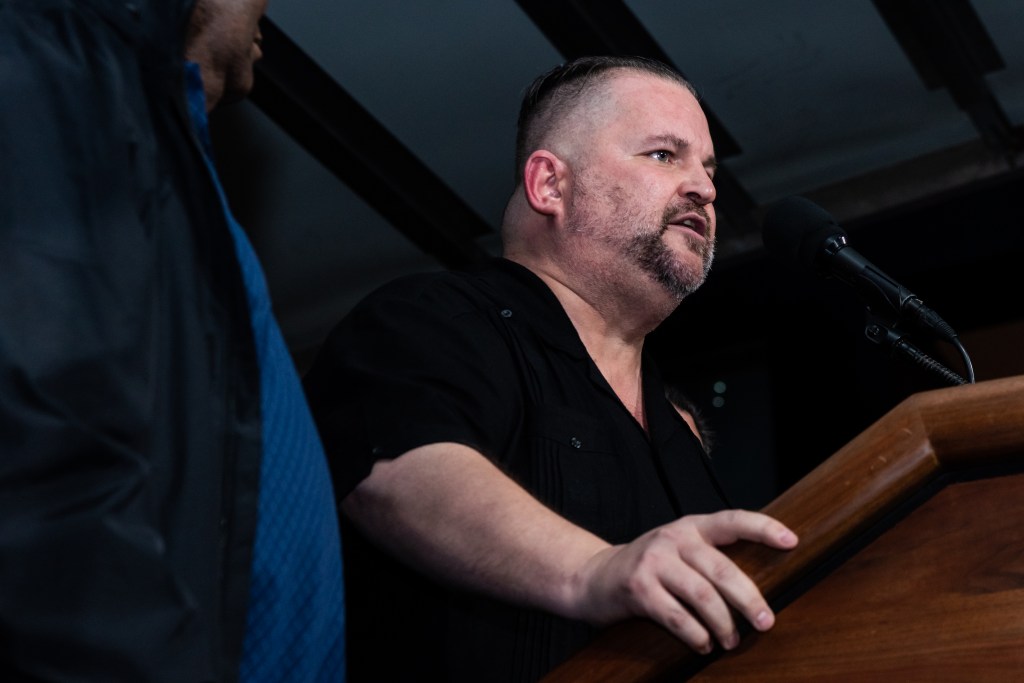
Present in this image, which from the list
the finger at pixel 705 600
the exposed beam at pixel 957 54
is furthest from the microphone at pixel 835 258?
the exposed beam at pixel 957 54

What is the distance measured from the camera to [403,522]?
4.29 feet

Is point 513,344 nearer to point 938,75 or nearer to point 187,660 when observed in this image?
point 187,660

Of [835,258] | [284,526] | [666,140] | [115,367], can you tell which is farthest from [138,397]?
[666,140]

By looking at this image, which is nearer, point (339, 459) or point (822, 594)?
point (822, 594)

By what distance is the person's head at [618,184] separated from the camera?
6.57 feet

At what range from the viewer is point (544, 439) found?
152 centimetres

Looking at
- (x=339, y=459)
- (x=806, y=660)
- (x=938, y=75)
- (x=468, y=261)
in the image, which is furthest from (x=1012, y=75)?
(x=806, y=660)

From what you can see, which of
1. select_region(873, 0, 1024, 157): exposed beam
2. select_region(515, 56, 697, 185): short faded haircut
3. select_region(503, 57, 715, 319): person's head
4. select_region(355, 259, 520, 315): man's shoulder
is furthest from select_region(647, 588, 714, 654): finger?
select_region(873, 0, 1024, 157): exposed beam

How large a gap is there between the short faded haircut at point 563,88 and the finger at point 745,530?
1.34 meters

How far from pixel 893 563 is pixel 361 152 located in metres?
3.12

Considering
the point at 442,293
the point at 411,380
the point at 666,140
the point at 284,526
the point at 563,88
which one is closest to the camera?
the point at 284,526

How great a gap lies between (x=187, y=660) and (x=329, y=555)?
21 cm

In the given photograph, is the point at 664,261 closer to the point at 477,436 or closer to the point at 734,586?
the point at 477,436

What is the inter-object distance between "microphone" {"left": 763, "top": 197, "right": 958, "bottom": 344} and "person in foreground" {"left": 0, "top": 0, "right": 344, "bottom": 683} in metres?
0.88
